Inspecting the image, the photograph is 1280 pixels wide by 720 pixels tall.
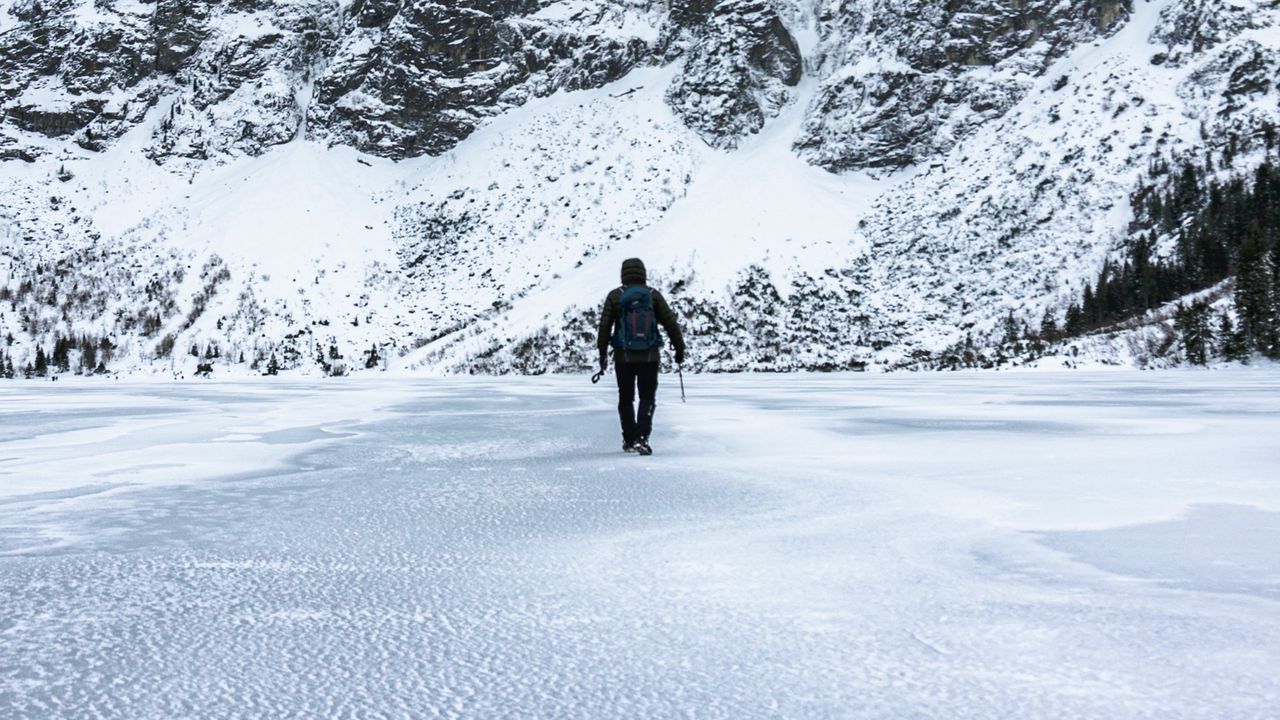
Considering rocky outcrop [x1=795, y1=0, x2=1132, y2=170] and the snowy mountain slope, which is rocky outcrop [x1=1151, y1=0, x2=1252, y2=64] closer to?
the snowy mountain slope

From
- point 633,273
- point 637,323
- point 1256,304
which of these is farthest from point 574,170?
point 637,323

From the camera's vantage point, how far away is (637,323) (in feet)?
26.0

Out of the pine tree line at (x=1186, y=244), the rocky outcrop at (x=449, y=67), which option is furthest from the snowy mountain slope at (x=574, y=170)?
the pine tree line at (x=1186, y=244)

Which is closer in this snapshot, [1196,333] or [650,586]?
[650,586]

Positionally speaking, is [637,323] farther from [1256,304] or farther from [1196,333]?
[1256,304]

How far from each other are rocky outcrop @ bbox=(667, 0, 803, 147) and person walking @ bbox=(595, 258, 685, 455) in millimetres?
73848

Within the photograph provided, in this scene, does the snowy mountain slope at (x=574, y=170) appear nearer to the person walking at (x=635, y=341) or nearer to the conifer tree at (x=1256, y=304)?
the conifer tree at (x=1256, y=304)

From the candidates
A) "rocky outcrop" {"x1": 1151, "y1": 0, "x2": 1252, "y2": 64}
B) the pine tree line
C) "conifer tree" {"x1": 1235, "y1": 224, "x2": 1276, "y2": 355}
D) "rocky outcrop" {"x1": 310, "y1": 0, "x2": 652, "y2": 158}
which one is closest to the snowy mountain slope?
"rocky outcrop" {"x1": 1151, "y1": 0, "x2": 1252, "y2": 64}

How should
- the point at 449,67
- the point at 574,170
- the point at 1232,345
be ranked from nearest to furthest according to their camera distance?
the point at 1232,345
the point at 574,170
the point at 449,67

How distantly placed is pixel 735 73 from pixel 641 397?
8060 centimetres

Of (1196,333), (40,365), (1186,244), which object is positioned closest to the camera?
(1196,333)

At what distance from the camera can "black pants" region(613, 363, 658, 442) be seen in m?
7.73

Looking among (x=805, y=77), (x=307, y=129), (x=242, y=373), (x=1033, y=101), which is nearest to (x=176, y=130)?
(x=307, y=129)

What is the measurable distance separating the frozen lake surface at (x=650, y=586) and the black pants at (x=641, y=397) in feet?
3.05
